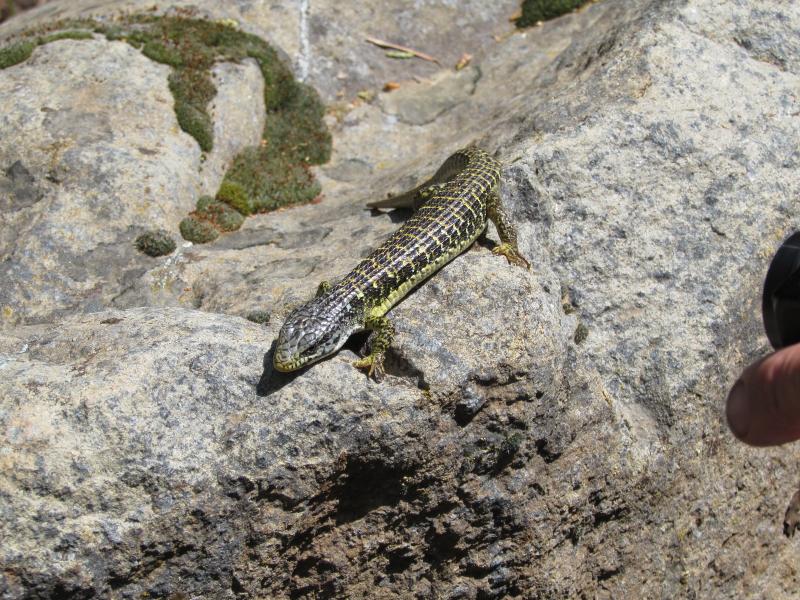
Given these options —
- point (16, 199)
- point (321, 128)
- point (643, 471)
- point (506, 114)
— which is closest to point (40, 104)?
point (16, 199)

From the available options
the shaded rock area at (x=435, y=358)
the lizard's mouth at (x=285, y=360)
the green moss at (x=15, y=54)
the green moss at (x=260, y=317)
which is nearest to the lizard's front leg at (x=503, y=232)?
the shaded rock area at (x=435, y=358)

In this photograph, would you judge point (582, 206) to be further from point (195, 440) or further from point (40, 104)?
point (40, 104)

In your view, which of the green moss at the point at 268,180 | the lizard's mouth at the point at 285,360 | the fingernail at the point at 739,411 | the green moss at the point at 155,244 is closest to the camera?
the fingernail at the point at 739,411

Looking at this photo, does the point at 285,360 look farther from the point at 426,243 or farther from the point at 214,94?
the point at 214,94

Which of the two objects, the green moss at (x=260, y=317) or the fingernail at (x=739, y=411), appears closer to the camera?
the fingernail at (x=739, y=411)

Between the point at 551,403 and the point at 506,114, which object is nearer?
the point at 551,403

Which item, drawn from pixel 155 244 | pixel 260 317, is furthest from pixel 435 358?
pixel 155 244

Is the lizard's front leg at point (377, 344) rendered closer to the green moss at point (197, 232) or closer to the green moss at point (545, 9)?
the green moss at point (197, 232)
